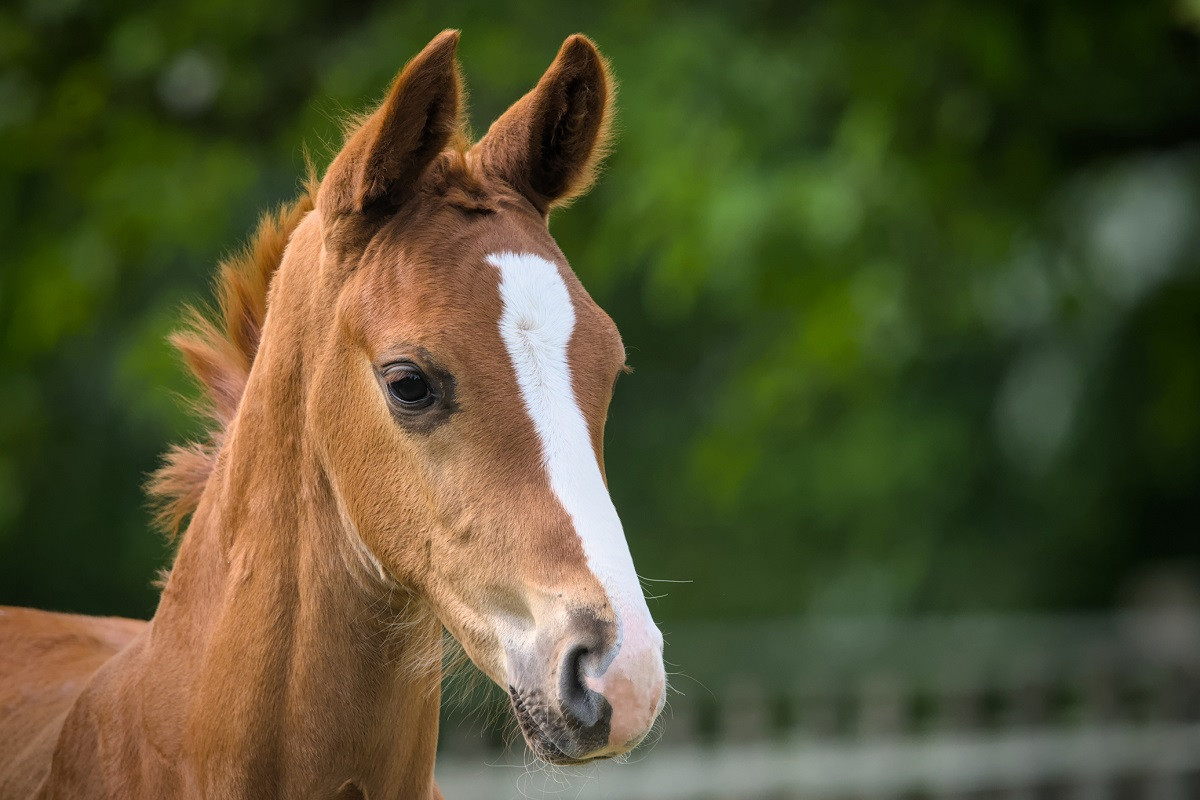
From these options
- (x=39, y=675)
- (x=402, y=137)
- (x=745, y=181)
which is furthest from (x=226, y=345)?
(x=745, y=181)

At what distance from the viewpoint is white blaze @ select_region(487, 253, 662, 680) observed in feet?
5.66

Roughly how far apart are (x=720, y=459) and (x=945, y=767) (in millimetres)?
2781

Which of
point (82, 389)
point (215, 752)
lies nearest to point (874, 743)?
point (82, 389)

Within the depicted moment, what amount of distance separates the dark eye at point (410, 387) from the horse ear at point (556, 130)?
1.59 feet

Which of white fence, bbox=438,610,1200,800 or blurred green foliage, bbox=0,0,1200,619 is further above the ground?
blurred green foliage, bbox=0,0,1200,619

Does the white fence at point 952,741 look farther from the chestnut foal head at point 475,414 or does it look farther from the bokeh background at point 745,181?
the chestnut foal head at point 475,414

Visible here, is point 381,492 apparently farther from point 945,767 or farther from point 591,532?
point 945,767

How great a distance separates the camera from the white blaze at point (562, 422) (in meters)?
1.72

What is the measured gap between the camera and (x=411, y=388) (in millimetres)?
1913

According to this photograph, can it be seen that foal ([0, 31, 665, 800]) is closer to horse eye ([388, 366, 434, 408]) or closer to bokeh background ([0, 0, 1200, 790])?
horse eye ([388, 366, 434, 408])

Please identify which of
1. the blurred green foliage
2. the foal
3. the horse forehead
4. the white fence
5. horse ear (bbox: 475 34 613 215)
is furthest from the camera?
the white fence

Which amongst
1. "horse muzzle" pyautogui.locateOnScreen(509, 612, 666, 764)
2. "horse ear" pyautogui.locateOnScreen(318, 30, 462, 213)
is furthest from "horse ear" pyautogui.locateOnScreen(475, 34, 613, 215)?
"horse muzzle" pyautogui.locateOnScreen(509, 612, 666, 764)

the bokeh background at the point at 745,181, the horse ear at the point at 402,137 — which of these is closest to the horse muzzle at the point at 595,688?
the horse ear at the point at 402,137

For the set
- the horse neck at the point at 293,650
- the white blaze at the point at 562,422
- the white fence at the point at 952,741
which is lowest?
the white fence at the point at 952,741
